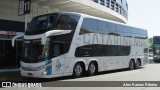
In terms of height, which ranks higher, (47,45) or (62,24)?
(62,24)

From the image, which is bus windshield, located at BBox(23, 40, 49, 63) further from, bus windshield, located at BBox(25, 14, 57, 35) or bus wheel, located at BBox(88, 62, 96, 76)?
bus wheel, located at BBox(88, 62, 96, 76)

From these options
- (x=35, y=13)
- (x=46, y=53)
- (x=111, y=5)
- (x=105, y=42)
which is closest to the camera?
(x=46, y=53)

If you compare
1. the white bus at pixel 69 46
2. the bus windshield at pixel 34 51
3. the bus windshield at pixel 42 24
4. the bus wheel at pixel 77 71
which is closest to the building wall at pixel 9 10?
the white bus at pixel 69 46

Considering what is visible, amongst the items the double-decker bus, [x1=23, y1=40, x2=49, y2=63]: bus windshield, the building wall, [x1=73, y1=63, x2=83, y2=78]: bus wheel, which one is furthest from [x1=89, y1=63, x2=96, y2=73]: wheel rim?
the double-decker bus

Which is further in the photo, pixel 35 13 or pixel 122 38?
pixel 35 13

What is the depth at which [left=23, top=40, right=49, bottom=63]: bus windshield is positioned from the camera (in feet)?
44.7

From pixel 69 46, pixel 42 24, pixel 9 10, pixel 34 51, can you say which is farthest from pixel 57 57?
pixel 9 10

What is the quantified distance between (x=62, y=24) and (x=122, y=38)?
7.39m

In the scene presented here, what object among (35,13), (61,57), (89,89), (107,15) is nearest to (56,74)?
(61,57)

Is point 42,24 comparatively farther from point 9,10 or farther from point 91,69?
point 9,10

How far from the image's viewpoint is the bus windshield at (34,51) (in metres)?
13.6

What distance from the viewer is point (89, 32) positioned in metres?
16.5

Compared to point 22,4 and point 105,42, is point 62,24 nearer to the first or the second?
point 105,42

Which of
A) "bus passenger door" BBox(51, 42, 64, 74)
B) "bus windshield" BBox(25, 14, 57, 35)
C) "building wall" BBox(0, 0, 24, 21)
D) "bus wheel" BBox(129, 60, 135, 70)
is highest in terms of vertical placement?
"building wall" BBox(0, 0, 24, 21)
